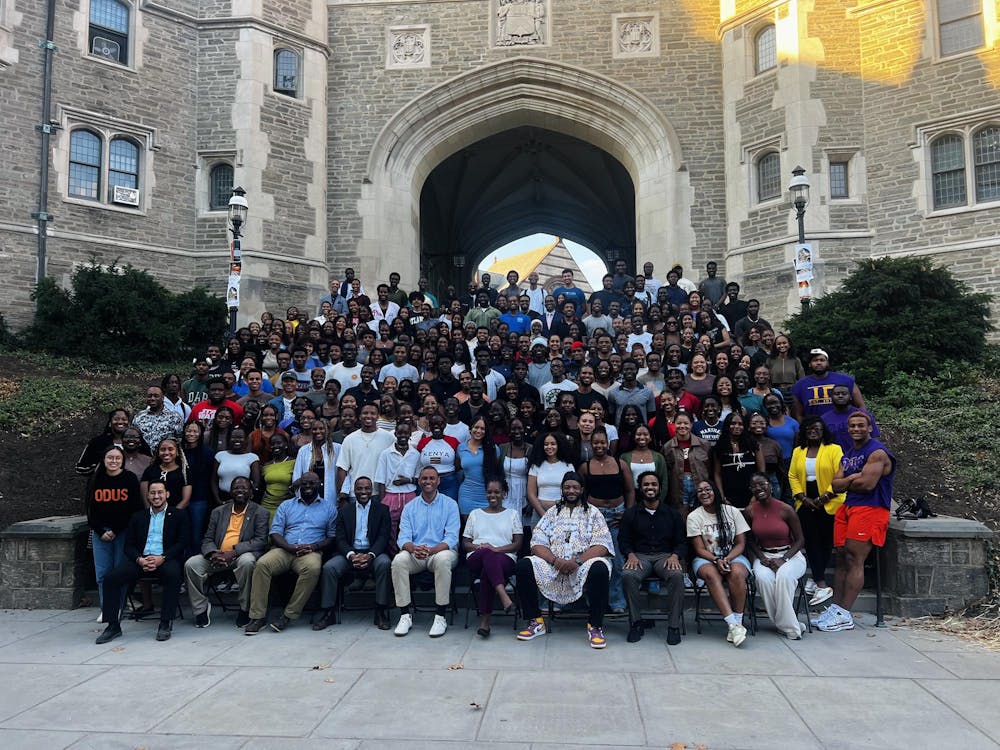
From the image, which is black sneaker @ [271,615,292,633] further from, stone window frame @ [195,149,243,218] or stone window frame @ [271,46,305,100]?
stone window frame @ [271,46,305,100]

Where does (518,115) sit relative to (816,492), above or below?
above

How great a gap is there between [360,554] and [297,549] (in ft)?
1.70

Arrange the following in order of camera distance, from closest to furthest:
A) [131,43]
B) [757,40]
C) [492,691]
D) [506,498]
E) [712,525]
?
[492,691]
[712,525]
[506,498]
[131,43]
[757,40]

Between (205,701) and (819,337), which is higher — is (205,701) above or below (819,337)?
below

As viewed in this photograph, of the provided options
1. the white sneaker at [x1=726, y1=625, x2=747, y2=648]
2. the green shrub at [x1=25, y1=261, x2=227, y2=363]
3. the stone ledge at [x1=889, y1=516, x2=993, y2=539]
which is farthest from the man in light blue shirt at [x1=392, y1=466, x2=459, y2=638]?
the green shrub at [x1=25, y1=261, x2=227, y2=363]

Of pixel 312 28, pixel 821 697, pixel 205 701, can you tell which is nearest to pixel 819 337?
pixel 821 697

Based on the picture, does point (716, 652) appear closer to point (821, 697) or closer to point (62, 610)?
point (821, 697)

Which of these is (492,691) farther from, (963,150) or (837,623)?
(963,150)

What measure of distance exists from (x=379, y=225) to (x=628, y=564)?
13633mm

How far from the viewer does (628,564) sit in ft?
19.4

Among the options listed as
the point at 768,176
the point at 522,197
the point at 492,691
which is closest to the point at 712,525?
the point at 492,691

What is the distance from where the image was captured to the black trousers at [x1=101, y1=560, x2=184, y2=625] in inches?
234

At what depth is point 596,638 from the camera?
5.55 metres

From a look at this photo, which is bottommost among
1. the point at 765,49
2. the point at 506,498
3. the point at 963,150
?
the point at 506,498
